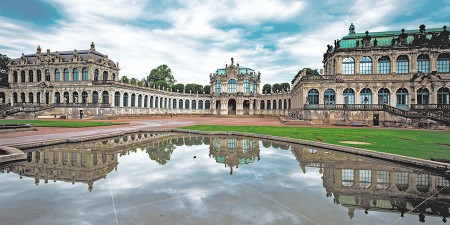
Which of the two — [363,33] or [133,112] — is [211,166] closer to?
[363,33]

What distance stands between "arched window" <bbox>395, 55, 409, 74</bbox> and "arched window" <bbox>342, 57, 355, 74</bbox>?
24.6 ft

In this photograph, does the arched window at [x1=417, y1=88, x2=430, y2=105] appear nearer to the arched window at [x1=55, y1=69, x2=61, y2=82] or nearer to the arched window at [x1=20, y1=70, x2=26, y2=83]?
the arched window at [x1=55, y1=69, x2=61, y2=82]

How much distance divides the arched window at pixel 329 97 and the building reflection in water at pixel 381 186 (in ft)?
114

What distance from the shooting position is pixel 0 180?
766 cm

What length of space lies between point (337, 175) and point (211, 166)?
15.7 feet

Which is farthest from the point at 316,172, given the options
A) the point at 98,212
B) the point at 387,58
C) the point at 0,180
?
the point at 387,58

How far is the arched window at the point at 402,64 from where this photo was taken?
4415 centimetres

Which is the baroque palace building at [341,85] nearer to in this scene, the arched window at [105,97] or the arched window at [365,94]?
the arched window at [105,97]

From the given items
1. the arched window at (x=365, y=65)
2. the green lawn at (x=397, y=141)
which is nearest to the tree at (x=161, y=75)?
the arched window at (x=365, y=65)

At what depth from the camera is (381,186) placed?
756 cm

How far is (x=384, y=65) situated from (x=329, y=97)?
12.2m

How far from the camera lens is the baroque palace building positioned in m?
39.4

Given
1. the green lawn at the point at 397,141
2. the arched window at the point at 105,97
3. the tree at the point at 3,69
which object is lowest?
the green lawn at the point at 397,141

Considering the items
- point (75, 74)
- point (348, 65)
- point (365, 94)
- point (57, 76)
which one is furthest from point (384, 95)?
point (57, 76)
